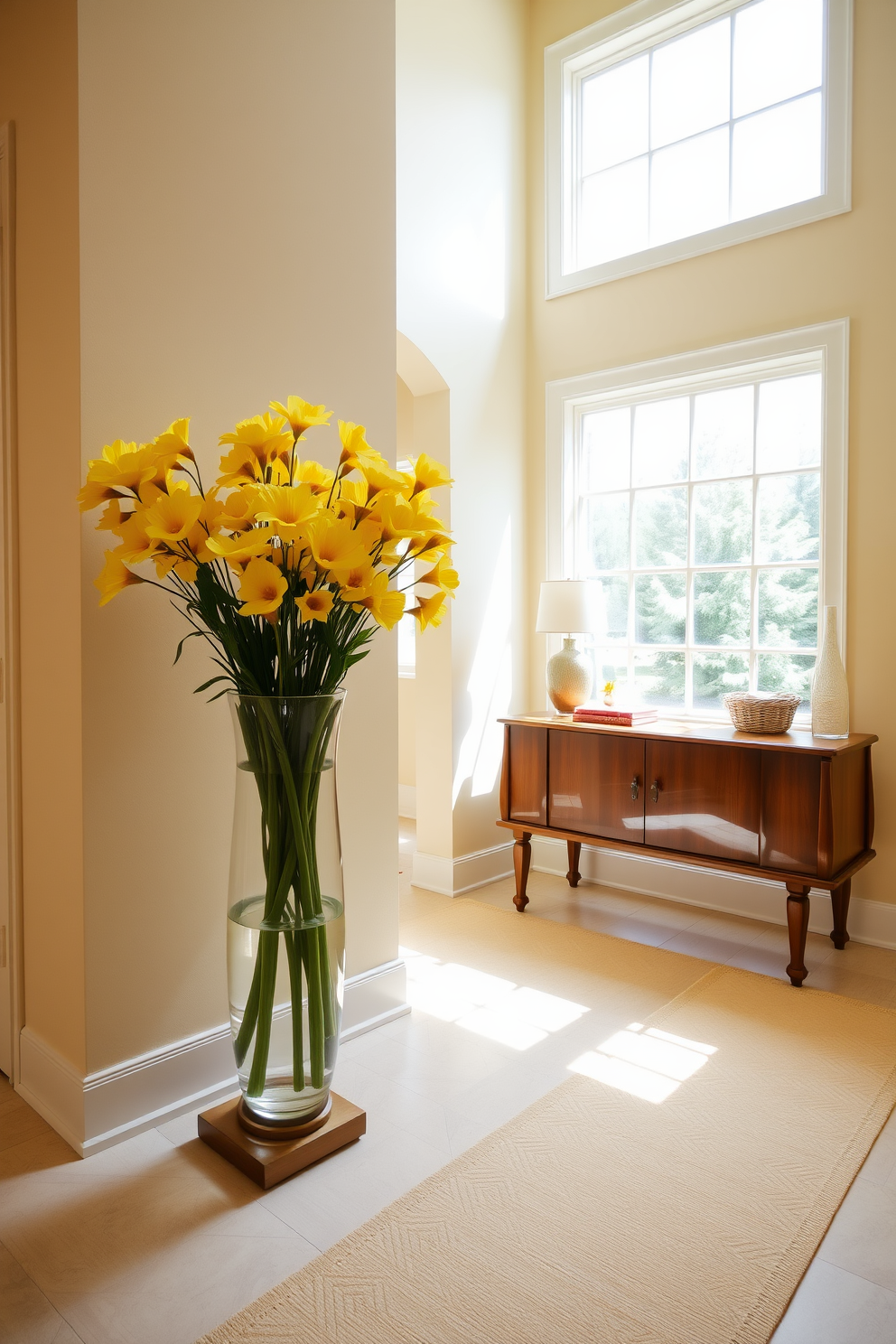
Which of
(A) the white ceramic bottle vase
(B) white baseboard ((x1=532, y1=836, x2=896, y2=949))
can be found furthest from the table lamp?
(A) the white ceramic bottle vase

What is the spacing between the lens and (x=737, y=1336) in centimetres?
143

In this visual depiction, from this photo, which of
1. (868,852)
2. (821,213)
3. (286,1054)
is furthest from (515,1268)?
(821,213)

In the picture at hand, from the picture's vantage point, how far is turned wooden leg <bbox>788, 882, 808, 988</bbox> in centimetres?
283

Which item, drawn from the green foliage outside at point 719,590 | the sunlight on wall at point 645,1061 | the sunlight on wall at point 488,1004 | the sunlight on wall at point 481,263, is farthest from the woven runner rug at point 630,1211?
the sunlight on wall at point 481,263

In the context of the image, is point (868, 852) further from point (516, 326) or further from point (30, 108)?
point (30, 108)

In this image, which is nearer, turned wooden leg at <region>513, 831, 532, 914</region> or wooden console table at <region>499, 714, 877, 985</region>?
wooden console table at <region>499, 714, 877, 985</region>

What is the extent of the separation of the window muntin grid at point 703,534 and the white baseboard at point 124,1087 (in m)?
2.41

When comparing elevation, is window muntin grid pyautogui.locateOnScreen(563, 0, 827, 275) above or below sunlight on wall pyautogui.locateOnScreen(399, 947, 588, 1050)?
above

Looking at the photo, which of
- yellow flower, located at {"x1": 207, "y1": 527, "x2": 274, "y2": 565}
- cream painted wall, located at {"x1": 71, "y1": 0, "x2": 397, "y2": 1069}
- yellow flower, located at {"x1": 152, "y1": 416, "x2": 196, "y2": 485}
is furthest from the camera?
cream painted wall, located at {"x1": 71, "y1": 0, "x2": 397, "y2": 1069}

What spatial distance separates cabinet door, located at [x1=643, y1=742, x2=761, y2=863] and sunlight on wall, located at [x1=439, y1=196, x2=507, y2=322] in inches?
83.8

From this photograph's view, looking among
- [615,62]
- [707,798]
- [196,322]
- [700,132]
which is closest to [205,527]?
[196,322]

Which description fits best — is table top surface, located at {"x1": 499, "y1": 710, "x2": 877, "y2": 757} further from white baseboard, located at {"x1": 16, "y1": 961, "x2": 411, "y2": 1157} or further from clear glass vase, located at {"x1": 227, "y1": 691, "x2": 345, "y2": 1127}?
white baseboard, located at {"x1": 16, "y1": 961, "x2": 411, "y2": 1157}

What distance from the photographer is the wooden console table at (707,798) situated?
9.37 ft

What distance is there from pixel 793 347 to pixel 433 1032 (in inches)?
110
